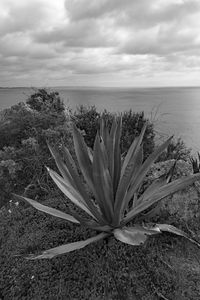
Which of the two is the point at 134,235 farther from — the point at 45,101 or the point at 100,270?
the point at 45,101

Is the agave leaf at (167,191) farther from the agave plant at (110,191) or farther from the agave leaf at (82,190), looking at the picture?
the agave leaf at (82,190)

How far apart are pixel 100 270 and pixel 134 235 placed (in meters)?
0.38

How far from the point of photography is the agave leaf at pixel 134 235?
1673 millimetres

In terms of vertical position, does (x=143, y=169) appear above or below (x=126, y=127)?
above

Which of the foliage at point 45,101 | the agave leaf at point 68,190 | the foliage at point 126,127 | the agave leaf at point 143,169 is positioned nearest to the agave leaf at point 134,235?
the agave leaf at point 143,169

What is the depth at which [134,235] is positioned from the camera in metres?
1.77

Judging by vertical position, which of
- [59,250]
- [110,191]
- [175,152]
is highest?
[110,191]

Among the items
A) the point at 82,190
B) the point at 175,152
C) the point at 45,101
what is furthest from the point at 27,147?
the point at 175,152

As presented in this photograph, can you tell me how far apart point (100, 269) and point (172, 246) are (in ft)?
2.04

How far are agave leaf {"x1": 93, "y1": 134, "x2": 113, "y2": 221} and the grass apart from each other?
1.00 feet

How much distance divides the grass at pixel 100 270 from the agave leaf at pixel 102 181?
1.00ft

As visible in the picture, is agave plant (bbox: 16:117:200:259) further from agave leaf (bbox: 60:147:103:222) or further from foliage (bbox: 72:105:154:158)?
foliage (bbox: 72:105:154:158)

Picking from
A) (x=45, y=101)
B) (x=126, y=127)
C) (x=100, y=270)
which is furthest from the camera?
(x=45, y=101)

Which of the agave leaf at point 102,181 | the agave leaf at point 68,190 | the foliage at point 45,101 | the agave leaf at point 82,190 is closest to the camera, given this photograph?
the agave leaf at point 102,181
